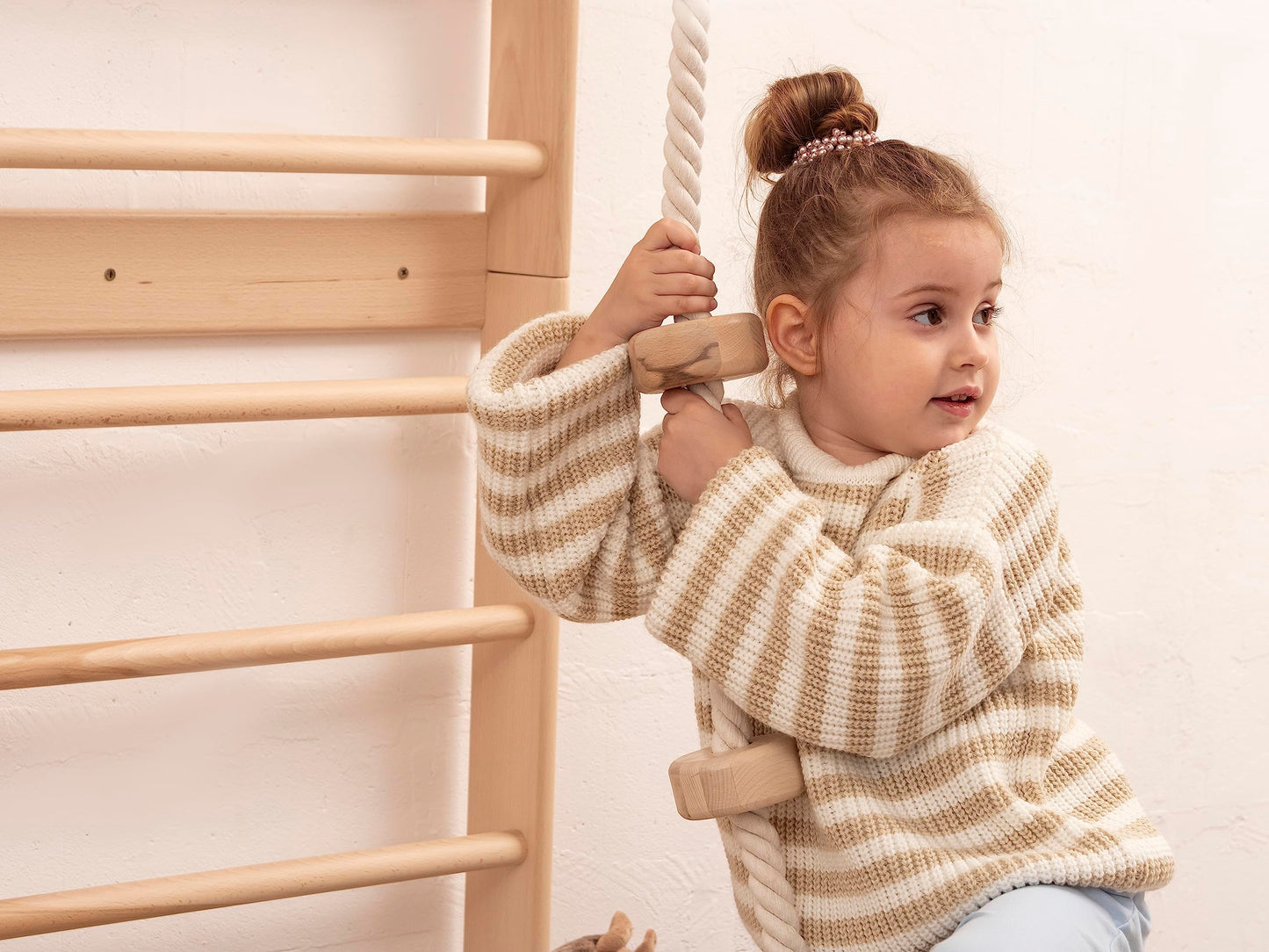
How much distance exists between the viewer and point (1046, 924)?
2.88 ft

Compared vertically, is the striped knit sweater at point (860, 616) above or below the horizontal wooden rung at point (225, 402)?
below

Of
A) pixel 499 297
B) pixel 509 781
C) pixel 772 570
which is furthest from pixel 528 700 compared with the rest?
pixel 772 570

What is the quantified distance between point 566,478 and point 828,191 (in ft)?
0.91

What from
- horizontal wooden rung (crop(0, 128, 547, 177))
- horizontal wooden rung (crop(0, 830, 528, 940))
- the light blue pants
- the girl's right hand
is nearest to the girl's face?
the girl's right hand

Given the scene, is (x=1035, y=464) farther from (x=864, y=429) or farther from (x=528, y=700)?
(x=528, y=700)

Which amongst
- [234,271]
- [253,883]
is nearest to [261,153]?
[234,271]

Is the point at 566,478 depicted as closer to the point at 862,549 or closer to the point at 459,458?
the point at 862,549

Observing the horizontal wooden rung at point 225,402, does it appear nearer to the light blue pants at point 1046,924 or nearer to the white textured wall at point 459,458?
the white textured wall at point 459,458

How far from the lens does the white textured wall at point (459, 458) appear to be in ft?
4.09

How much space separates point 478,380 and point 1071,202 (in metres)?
1.02

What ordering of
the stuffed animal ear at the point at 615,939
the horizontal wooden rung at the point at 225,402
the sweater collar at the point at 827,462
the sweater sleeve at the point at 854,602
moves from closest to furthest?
1. the sweater sleeve at the point at 854,602
2. the sweater collar at the point at 827,462
3. the horizontal wooden rung at the point at 225,402
4. the stuffed animal ear at the point at 615,939

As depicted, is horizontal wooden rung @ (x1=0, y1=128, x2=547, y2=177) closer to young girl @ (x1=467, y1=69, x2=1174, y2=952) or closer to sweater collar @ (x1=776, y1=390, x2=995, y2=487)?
young girl @ (x1=467, y1=69, x2=1174, y2=952)

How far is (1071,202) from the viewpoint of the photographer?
1.67 metres

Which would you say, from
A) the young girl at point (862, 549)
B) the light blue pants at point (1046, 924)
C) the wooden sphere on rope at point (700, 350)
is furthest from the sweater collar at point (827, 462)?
the light blue pants at point (1046, 924)
